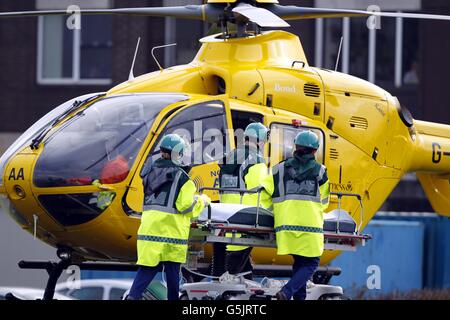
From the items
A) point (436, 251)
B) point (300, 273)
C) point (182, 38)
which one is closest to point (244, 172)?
point (300, 273)

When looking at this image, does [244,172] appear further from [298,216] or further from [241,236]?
[298,216]

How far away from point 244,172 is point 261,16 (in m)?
2.04

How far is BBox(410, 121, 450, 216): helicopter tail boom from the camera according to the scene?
17.1m

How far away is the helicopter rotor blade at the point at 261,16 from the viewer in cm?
1480

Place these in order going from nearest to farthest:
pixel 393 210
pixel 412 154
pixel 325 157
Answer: pixel 325 157
pixel 412 154
pixel 393 210

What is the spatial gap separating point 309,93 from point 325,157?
0.80 metres

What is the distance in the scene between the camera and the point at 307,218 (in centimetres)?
1317

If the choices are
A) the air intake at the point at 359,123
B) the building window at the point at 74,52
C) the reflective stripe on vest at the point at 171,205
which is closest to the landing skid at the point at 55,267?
the reflective stripe on vest at the point at 171,205

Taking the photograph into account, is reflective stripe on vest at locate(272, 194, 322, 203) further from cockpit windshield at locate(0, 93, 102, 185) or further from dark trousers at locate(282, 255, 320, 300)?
cockpit windshield at locate(0, 93, 102, 185)

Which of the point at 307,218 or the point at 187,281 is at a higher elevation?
the point at 307,218

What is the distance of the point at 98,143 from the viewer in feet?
46.9

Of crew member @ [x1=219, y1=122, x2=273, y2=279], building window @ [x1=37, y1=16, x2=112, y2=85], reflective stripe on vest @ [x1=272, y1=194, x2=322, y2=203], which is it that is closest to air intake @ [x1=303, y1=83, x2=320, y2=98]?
crew member @ [x1=219, y1=122, x2=273, y2=279]

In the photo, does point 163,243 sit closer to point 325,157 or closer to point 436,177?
point 325,157
